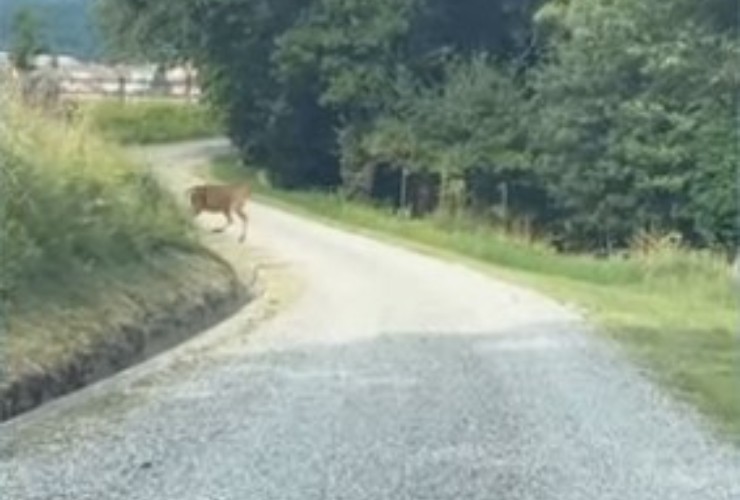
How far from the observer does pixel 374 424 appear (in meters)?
12.6

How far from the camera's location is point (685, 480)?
10.7m

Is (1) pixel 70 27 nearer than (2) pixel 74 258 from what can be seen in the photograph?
No

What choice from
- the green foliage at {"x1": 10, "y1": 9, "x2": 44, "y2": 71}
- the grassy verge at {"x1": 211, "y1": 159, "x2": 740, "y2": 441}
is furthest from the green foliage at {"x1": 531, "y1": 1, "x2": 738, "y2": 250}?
the green foliage at {"x1": 10, "y1": 9, "x2": 44, "y2": 71}

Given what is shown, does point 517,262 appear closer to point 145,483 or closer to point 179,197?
point 179,197

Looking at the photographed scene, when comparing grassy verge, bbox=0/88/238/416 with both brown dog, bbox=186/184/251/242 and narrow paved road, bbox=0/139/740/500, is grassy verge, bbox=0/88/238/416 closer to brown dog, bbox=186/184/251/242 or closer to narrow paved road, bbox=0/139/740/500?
narrow paved road, bbox=0/139/740/500

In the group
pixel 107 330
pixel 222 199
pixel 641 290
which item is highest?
pixel 107 330

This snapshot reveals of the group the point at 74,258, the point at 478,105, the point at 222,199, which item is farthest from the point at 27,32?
the point at 74,258

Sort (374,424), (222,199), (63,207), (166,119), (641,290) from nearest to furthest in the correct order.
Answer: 1. (374,424)
2. (63,207)
3. (641,290)
4. (222,199)
5. (166,119)

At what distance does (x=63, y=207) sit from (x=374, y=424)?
588cm

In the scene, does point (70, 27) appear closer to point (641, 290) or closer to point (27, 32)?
point (27, 32)

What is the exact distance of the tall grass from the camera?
16016 millimetres

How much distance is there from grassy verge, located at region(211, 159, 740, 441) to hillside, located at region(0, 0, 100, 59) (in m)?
8.25

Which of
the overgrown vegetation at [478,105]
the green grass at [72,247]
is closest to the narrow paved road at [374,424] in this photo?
the green grass at [72,247]

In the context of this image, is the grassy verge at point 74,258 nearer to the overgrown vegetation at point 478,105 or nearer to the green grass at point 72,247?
the green grass at point 72,247
